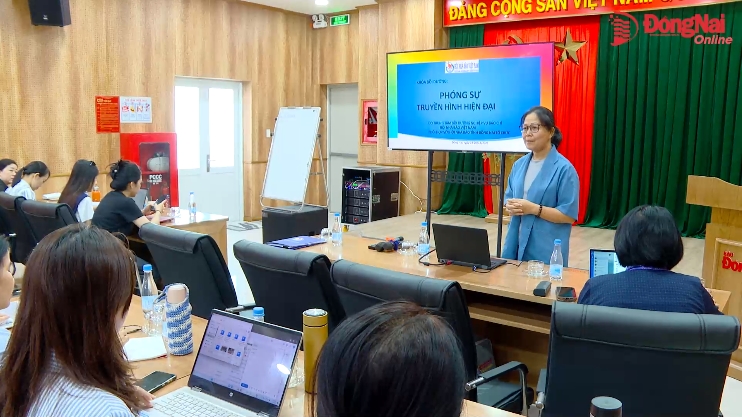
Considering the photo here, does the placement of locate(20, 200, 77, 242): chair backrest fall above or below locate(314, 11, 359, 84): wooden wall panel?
below

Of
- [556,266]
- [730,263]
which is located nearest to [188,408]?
[556,266]

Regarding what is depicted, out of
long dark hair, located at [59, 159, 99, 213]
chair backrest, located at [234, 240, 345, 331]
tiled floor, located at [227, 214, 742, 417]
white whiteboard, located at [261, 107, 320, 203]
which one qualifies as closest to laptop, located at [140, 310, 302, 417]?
chair backrest, located at [234, 240, 345, 331]

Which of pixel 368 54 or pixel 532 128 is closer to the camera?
pixel 532 128

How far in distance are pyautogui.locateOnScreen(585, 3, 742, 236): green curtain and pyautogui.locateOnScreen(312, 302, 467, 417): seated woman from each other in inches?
258

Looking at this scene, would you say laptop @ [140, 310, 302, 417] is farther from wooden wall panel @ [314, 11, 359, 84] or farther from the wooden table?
wooden wall panel @ [314, 11, 359, 84]

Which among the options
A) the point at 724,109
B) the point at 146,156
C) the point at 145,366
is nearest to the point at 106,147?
the point at 146,156

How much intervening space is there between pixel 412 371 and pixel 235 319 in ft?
3.31

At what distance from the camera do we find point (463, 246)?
9.91ft

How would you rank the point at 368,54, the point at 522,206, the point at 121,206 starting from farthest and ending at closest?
the point at 368,54 < the point at 121,206 < the point at 522,206

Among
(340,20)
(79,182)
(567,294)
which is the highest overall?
(340,20)

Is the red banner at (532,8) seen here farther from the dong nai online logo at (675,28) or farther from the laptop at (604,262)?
the laptop at (604,262)

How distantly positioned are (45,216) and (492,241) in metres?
4.20

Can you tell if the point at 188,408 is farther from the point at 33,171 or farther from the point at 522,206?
the point at 33,171

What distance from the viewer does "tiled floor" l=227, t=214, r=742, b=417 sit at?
512 cm
